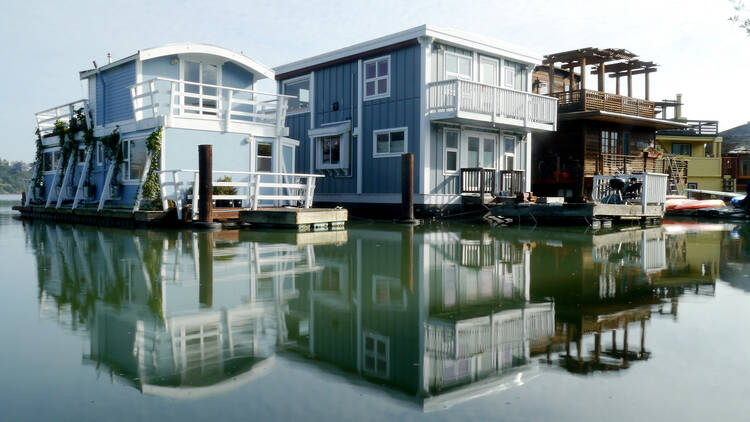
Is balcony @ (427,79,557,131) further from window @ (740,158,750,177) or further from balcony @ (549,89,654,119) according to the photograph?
window @ (740,158,750,177)

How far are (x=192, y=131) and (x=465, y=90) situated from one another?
8728 mm

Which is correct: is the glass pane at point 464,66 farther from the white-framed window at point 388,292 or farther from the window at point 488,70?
the white-framed window at point 388,292

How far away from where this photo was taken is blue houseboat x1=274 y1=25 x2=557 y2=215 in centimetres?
1980

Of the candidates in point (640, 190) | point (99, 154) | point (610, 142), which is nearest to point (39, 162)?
point (99, 154)

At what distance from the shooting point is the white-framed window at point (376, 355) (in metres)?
3.70

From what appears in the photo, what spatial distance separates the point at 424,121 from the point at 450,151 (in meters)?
1.68

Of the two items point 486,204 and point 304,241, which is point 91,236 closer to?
point 304,241

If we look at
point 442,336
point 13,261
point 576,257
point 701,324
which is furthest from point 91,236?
point 701,324

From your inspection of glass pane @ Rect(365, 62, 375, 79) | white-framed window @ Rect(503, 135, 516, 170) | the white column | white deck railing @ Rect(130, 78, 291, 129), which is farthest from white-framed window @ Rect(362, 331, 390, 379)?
white-framed window @ Rect(503, 135, 516, 170)

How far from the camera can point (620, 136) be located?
101ft

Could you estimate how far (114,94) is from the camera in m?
20.3

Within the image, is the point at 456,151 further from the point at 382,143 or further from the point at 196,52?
the point at 196,52

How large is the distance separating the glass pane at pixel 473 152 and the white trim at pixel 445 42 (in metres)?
3.26

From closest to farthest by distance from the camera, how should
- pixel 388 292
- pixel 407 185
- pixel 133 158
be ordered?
pixel 388 292, pixel 407 185, pixel 133 158
